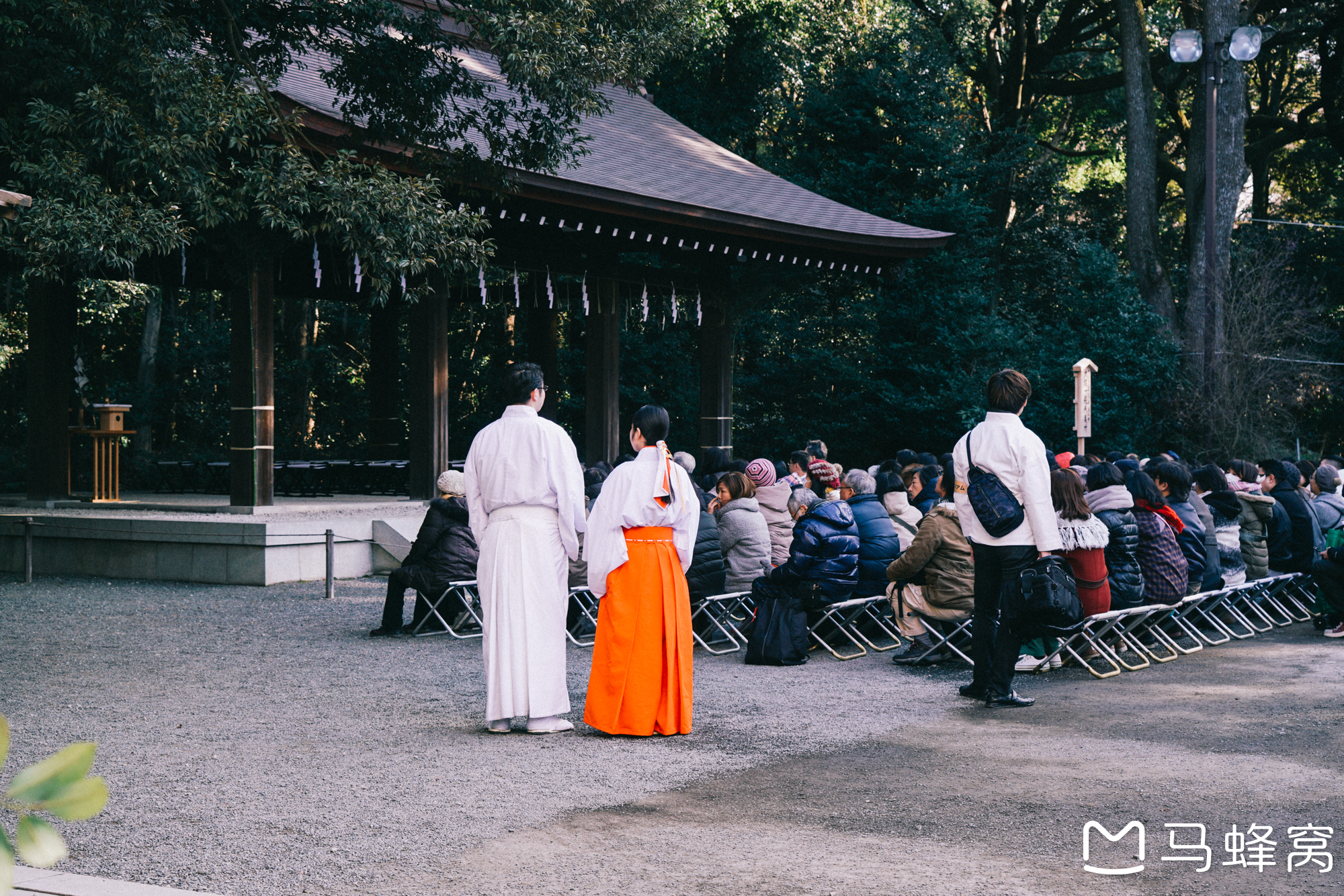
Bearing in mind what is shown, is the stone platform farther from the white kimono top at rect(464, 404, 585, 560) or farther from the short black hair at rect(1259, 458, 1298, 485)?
the short black hair at rect(1259, 458, 1298, 485)

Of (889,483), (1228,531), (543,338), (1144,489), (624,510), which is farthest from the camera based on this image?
(543,338)

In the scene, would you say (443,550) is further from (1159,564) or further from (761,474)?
(1159,564)

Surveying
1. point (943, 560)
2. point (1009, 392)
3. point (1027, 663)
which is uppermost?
point (1009, 392)

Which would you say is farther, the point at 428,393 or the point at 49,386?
the point at 49,386

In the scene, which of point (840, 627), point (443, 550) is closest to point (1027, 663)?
point (840, 627)

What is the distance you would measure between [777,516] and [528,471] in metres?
3.33

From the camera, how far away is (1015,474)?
586 centimetres

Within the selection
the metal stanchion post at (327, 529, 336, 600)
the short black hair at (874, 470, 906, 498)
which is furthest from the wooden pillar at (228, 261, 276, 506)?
the short black hair at (874, 470, 906, 498)

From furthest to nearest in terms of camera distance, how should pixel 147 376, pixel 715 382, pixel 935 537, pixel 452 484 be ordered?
pixel 147 376, pixel 715 382, pixel 452 484, pixel 935 537

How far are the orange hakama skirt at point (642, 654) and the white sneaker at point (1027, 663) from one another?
250 cm

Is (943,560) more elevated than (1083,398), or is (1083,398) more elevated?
(1083,398)

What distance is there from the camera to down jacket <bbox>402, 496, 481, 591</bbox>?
26.1 ft

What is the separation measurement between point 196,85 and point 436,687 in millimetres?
3992

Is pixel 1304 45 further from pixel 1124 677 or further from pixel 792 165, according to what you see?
pixel 1124 677
